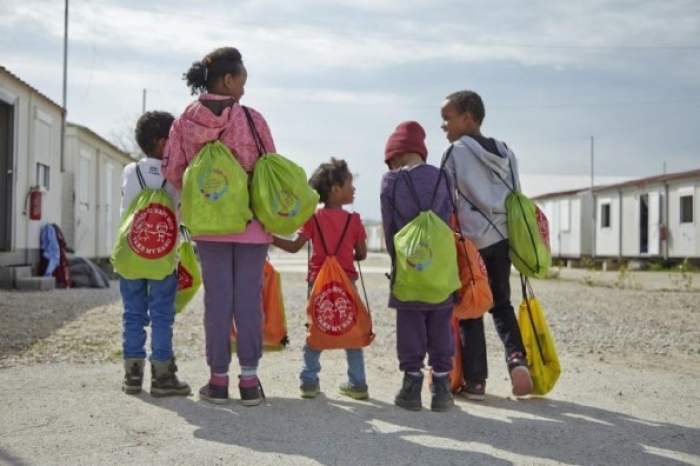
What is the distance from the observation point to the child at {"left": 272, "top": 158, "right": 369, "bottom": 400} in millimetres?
4348

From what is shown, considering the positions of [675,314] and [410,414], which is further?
[675,314]

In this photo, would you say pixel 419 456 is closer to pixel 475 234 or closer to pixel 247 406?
pixel 247 406

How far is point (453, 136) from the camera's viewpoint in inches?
181

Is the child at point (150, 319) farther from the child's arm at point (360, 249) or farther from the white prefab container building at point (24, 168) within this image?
the white prefab container building at point (24, 168)

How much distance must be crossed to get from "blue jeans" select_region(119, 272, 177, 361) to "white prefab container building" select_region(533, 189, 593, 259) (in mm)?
25755

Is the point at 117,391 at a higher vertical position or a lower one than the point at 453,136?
lower

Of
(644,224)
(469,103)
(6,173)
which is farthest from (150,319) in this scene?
(644,224)

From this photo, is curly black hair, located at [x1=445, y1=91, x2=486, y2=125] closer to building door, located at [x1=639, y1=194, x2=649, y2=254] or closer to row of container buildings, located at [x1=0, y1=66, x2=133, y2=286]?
row of container buildings, located at [x1=0, y1=66, x2=133, y2=286]

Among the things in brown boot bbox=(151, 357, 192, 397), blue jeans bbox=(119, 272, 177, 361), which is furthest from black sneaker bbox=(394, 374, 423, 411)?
blue jeans bbox=(119, 272, 177, 361)

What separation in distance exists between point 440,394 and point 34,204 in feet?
33.5

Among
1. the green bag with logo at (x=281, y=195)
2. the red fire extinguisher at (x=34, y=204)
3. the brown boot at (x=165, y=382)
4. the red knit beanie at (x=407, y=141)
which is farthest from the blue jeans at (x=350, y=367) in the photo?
the red fire extinguisher at (x=34, y=204)

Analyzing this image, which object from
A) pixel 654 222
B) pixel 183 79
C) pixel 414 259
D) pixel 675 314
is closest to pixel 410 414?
pixel 414 259

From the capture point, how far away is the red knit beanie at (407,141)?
169 inches

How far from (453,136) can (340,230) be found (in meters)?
0.83
